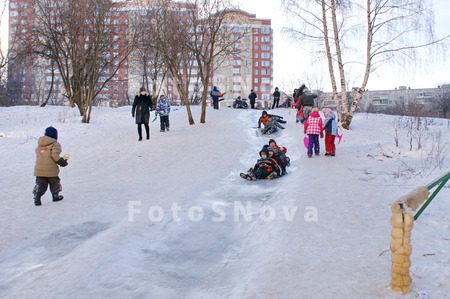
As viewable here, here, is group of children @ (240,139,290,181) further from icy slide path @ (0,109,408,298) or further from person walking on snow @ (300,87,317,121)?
person walking on snow @ (300,87,317,121)

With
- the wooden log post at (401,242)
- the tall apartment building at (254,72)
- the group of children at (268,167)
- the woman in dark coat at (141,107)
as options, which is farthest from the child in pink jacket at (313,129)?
the tall apartment building at (254,72)

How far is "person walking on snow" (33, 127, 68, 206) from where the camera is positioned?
734 centimetres

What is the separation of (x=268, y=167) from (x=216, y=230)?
4212mm

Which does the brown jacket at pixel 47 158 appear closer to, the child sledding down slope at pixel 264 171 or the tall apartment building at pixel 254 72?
the child sledding down slope at pixel 264 171

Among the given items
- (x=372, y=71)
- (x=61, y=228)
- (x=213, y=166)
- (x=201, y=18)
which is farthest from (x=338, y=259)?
(x=201, y=18)

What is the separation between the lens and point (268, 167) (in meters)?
9.78

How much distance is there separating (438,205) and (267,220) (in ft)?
8.23

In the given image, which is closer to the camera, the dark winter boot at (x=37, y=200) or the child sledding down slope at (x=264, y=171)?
the dark winter boot at (x=37, y=200)

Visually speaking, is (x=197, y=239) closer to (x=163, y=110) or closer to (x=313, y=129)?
(x=313, y=129)

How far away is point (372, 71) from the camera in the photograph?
56.1ft

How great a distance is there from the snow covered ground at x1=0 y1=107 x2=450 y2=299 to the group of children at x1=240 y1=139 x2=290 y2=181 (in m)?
0.26

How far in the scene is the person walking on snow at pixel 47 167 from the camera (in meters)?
7.34

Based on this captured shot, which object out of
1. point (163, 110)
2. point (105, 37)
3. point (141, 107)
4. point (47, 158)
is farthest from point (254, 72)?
point (47, 158)

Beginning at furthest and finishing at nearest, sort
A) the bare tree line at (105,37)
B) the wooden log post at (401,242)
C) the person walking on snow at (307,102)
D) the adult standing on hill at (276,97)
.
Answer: the adult standing on hill at (276,97) < the bare tree line at (105,37) < the person walking on snow at (307,102) < the wooden log post at (401,242)
